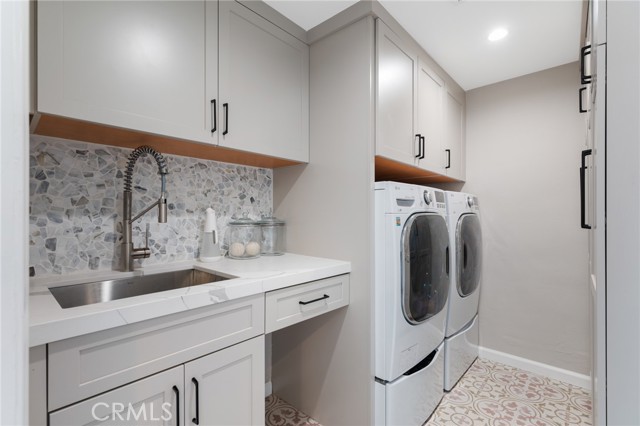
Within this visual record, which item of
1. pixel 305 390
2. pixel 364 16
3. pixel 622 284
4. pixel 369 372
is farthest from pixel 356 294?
A: pixel 364 16

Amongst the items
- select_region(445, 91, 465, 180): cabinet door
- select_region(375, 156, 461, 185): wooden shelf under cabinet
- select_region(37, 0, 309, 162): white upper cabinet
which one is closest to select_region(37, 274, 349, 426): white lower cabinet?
select_region(37, 0, 309, 162): white upper cabinet

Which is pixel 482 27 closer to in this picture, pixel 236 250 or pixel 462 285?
pixel 462 285

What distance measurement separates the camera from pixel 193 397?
1005 millimetres

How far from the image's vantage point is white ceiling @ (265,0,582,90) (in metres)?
1.61

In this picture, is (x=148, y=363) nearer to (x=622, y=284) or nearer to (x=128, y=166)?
(x=128, y=166)

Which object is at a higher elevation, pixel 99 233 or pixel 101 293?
pixel 99 233

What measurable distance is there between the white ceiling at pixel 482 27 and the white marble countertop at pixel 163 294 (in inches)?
55.5

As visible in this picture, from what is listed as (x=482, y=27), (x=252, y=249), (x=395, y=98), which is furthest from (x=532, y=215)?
(x=252, y=249)

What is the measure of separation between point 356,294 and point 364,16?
151 centimetres

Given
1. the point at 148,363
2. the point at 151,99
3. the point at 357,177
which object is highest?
the point at 151,99

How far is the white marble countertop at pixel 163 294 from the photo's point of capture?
0.76 meters

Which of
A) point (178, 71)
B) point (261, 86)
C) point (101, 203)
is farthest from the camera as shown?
point (261, 86)

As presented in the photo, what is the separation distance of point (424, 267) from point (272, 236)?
3.16 feet

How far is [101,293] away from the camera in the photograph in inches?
A: 49.6
